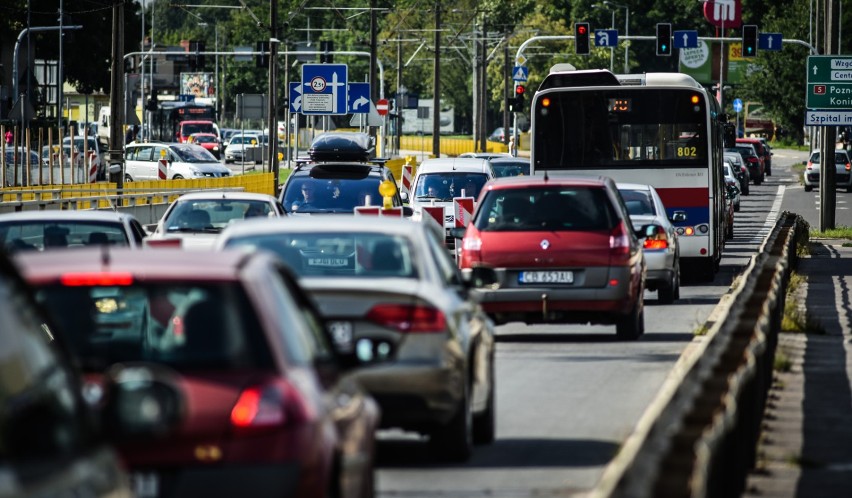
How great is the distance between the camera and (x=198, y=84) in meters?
164

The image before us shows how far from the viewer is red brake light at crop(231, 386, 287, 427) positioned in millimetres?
6172

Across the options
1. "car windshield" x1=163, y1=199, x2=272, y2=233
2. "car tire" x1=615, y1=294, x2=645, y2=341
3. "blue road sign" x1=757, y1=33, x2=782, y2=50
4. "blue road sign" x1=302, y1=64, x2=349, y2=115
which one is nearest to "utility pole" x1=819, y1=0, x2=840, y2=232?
"blue road sign" x1=302, y1=64, x2=349, y2=115

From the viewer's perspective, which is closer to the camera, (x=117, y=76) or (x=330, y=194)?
(x=330, y=194)

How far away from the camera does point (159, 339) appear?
28.5 ft

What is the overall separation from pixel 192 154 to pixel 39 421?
62.9 meters

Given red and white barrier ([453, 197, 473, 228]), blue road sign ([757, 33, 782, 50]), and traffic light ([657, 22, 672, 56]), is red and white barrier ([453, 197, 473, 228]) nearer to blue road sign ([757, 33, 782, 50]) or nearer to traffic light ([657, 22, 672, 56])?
traffic light ([657, 22, 672, 56])

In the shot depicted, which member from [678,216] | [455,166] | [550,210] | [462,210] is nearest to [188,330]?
[550,210]

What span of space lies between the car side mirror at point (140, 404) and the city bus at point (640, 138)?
2179cm

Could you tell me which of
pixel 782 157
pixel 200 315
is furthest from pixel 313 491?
pixel 782 157

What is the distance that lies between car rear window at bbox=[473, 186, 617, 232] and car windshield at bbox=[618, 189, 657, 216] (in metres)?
6.50

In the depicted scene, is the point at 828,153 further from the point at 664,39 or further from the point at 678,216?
the point at 664,39

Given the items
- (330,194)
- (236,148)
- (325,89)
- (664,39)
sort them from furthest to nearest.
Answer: (236,148), (664,39), (325,89), (330,194)

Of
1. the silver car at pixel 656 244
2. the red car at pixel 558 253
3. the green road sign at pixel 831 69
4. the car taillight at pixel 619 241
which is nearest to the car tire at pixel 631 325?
the red car at pixel 558 253

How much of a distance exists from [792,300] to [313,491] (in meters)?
16.8
